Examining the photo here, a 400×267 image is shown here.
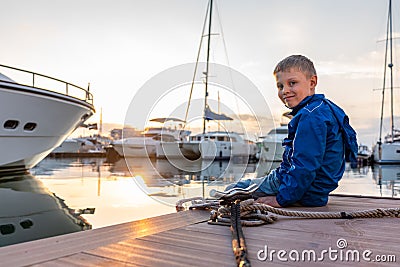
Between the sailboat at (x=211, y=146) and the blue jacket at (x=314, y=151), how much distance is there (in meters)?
23.9

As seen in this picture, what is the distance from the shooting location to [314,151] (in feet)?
7.70

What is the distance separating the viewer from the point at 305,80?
8.39 ft

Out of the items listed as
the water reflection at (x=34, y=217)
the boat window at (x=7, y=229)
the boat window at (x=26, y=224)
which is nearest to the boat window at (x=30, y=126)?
the water reflection at (x=34, y=217)

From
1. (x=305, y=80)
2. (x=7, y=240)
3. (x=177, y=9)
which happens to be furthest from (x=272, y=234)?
(x=177, y=9)

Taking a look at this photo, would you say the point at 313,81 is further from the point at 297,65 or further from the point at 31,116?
the point at 31,116

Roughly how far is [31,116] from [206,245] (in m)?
9.62

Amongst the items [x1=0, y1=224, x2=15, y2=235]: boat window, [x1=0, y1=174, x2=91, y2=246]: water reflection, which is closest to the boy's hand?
[x1=0, y1=174, x2=91, y2=246]: water reflection

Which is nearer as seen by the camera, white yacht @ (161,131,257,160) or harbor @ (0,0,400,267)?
harbor @ (0,0,400,267)

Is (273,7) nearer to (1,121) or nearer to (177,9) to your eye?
(177,9)

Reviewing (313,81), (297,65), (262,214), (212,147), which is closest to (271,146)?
(212,147)

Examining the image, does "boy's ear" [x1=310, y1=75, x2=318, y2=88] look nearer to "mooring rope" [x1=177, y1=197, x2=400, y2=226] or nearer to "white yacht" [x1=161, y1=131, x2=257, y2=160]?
"mooring rope" [x1=177, y1=197, x2=400, y2=226]

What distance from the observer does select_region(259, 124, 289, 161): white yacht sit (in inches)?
1330

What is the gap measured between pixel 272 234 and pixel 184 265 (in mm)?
614

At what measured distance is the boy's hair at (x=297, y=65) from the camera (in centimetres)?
250
